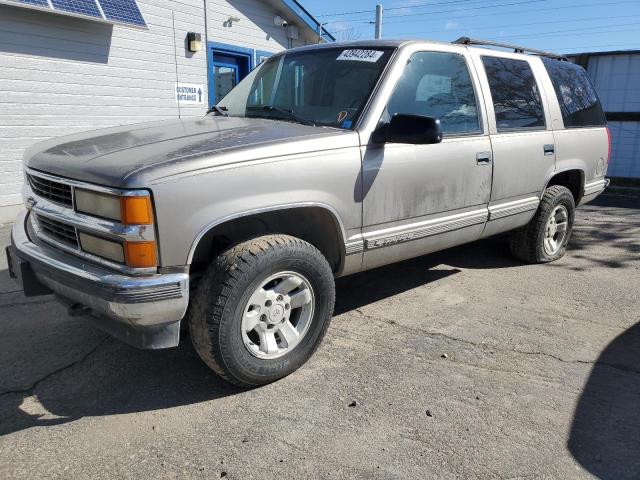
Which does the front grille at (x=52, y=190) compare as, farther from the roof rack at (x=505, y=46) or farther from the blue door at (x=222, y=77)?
the blue door at (x=222, y=77)

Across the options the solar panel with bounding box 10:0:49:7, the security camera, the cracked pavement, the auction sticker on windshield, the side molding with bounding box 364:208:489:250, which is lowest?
the cracked pavement

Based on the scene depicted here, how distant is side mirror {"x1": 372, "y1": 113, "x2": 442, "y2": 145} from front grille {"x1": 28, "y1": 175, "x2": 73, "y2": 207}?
1.80 metres

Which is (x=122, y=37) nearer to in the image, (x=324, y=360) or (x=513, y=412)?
(x=324, y=360)

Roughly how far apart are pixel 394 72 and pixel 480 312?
2001mm

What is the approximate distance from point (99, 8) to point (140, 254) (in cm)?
665

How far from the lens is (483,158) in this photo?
4.11m

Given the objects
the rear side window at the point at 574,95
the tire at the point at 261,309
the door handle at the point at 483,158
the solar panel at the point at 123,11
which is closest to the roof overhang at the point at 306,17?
the solar panel at the point at 123,11

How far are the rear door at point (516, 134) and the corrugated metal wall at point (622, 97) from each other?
22.0 feet

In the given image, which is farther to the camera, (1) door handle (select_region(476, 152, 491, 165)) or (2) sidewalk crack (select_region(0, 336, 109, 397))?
→ (1) door handle (select_region(476, 152, 491, 165))

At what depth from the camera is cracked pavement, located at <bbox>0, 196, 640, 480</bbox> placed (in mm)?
2469

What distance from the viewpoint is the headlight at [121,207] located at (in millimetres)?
2439

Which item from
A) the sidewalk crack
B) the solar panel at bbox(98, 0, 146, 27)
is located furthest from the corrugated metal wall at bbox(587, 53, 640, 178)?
the sidewalk crack

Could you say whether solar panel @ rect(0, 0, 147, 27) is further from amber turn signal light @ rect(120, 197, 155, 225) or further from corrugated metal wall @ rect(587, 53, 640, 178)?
corrugated metal wall @ rect(587, 53, 640, 178)

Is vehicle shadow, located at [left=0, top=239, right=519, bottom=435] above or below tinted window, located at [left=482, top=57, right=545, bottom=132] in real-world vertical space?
below
